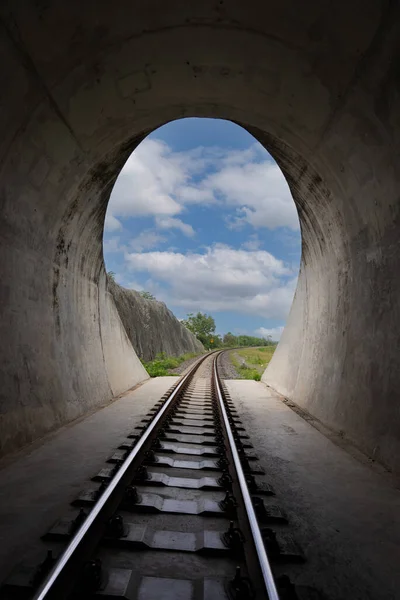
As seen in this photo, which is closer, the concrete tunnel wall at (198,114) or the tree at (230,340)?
the concrete tunnel wall at (198,114)

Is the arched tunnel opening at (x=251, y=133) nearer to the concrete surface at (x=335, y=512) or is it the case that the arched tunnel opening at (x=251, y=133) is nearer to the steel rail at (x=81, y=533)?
the concrete surface at (x=335, y=512)

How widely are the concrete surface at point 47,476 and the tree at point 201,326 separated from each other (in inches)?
3547

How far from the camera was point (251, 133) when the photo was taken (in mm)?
7629

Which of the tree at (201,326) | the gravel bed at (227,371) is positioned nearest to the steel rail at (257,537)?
the gravel bed at (227,371)

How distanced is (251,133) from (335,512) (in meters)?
6.49

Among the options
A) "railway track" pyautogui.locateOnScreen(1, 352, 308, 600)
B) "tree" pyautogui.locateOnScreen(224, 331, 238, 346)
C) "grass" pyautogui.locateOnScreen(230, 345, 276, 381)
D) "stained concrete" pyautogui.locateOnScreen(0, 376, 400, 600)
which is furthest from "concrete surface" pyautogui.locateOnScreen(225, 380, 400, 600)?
"tree" pyautogui.locateOnScreen(224, 331, 238, 346)

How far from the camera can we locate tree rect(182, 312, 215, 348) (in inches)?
3829

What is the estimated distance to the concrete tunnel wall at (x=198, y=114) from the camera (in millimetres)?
3863

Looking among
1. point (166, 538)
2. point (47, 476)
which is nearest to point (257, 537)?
point (166, 538)

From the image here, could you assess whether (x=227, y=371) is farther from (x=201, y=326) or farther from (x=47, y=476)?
(x=201, y=326)

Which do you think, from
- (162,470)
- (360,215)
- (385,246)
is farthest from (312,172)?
(162,470)

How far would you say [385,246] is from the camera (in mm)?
5113

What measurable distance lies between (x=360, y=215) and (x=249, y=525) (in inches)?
174

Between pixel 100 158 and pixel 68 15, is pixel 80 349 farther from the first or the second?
pixel 68 15
